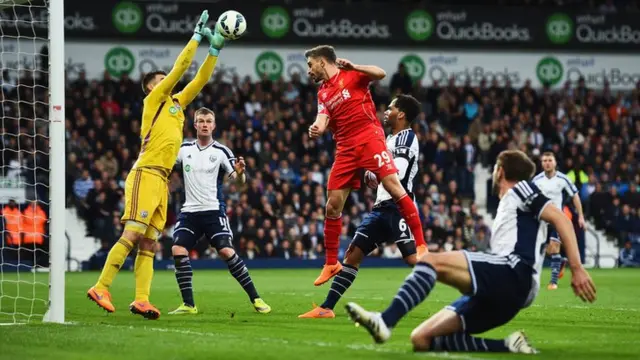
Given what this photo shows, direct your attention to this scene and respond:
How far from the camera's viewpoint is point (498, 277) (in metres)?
7.64

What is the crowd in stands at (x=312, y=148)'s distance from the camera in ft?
90.6

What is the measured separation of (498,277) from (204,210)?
16.6ft

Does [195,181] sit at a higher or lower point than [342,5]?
lower

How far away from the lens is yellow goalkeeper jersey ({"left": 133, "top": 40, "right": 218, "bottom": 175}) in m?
11.0

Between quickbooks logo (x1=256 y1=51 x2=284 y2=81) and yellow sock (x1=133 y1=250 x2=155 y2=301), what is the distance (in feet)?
76.8

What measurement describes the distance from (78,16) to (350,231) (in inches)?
408

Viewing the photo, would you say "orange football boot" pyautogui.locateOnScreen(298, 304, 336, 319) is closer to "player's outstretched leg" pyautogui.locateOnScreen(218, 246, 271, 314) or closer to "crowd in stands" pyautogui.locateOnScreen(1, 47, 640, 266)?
"player's outstretched leg" pyautogui.locateOnScreen(218, 246, 271, 314)

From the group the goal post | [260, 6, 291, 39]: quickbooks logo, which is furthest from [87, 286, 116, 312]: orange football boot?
[260, 6, 291, 39]: quickbooks logo

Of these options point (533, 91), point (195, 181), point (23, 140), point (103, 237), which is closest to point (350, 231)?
point (103, 237)

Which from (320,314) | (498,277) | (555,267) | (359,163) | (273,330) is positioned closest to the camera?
(498,277)

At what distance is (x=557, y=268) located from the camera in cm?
1834

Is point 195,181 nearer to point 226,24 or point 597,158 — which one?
point 226,24

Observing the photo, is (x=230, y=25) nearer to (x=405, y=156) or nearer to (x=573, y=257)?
(x=405, y=156)

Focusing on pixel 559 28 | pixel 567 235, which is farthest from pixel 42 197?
pixel 567 235
